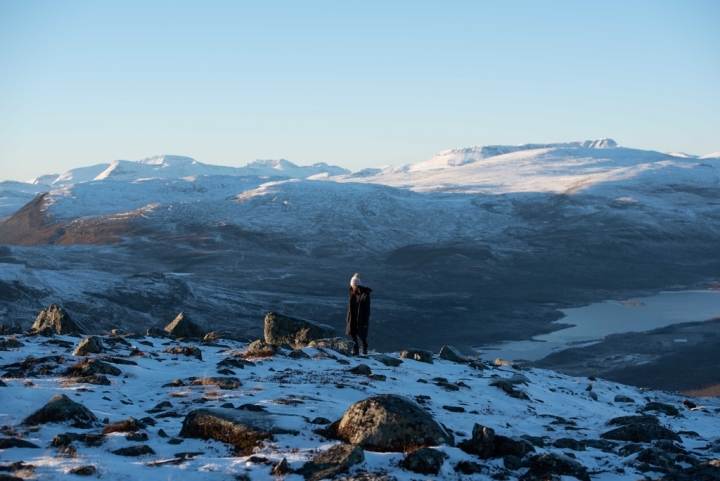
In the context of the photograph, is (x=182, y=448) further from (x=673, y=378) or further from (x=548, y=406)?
(x=673, y=378)

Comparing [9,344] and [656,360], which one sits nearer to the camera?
[9,344]

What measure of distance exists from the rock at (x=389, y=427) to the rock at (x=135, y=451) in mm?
2704

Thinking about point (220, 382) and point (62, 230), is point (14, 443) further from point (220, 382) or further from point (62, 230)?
point (62, 230)

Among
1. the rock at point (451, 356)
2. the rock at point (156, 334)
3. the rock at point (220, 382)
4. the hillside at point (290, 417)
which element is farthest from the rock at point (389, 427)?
the rock at point (156, 334)

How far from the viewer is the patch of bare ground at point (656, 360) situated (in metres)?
57.2

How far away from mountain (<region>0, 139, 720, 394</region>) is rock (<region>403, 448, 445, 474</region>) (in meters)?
59.9

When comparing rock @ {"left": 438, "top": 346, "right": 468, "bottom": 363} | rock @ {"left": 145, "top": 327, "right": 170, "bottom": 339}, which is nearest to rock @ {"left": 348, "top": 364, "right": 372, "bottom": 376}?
rock @ {"left": 438, "top": 346, "right": 468, "bottom": 363}

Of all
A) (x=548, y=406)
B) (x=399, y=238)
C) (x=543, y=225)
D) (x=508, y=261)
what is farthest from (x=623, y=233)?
(x=548, y=406)

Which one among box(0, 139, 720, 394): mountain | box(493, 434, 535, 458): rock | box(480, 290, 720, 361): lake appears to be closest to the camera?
box(493, 434, 535, 458): rock

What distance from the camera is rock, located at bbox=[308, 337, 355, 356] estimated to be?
67.4ft

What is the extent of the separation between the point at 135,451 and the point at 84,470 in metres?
1.00

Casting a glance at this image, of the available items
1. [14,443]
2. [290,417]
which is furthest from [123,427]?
[290,417]

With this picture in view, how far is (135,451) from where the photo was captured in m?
10.4

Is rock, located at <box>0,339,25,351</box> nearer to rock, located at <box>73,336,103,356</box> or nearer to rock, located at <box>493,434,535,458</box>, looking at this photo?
rock, located at <box>73,336,103,356</box>
